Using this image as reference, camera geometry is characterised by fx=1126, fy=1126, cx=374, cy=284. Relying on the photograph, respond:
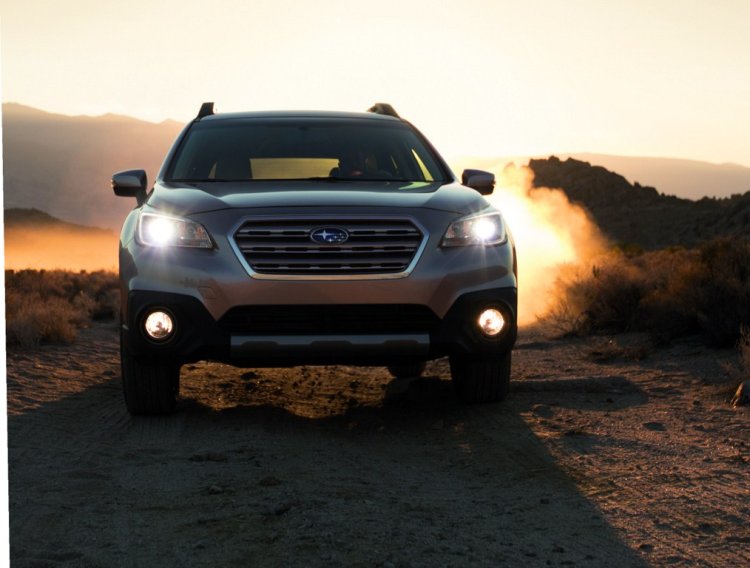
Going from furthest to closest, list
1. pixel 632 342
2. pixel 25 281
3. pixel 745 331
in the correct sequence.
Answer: pixel 25 281 → pixel 632 342 → pixel 745 331

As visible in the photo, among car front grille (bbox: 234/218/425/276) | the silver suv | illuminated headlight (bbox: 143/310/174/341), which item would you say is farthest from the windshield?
illuminated headlight (bbox: 143/310/174/341)

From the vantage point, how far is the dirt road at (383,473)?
443 cm

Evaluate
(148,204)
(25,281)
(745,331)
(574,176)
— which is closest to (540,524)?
(148,204)

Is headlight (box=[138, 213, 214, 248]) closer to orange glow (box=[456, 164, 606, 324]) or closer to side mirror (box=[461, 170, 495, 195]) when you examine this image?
orange glow (box=[456, 164, 606, 324])

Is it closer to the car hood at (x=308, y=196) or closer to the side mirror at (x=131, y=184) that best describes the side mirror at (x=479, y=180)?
the car hood at (x=308, y=196)

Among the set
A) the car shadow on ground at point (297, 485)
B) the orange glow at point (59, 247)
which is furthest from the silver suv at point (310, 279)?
the orange glow at point (59, 247)

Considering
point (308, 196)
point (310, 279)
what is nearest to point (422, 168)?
point (308, 196)

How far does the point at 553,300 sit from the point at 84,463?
33.6 feet

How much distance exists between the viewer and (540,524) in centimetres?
479

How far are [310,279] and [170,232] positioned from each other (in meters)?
0.93

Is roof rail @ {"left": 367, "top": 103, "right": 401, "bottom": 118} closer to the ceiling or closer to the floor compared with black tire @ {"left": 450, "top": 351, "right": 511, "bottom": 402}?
closer to the ceiling

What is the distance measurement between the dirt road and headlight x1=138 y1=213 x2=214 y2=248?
1.18 m

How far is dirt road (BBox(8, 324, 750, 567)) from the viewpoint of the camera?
14.5 feet

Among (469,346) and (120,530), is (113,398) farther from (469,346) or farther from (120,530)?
(120,530)
